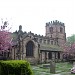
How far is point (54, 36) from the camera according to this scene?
71.1 metres

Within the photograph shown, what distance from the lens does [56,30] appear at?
232 ft

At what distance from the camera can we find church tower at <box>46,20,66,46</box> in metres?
70.6

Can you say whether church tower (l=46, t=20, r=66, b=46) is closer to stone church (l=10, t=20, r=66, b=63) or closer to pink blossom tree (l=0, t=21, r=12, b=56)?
stone church (l=10, t=20, r=66, b=63)

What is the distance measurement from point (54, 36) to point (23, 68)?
2326 inches

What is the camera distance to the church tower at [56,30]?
70.6 meters

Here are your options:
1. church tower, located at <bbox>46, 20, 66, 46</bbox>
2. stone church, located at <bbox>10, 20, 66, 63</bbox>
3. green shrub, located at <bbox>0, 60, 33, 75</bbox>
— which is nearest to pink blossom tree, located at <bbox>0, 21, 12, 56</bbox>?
green shrub, located at <bbox>0, 60, 33, 75</bbox>

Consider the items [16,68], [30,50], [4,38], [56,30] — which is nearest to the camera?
[16,68]

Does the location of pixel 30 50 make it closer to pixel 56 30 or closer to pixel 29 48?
pixel 29 48

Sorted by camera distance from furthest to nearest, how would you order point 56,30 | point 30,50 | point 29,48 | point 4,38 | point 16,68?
point 56,30
point 30,50
point 29,48
point 4,38
point 16,68

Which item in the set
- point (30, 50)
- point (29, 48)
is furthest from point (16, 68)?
point (30, 50)

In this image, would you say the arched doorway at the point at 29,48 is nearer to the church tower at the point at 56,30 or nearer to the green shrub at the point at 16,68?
the church tower at the point at 56,30

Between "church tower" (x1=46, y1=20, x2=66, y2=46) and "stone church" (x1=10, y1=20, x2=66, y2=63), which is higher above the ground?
"church tower" (x1=46, y1=20, x2=66, y2=46)

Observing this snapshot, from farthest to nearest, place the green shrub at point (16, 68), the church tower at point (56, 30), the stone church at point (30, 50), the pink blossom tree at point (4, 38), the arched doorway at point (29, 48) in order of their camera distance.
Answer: the church tower at point (56, 30), the arched doorway at point (29, 48), the stone church at point (30, 50), the pink blossom tree at point (4, 38), the green shrub at point (16, 68)

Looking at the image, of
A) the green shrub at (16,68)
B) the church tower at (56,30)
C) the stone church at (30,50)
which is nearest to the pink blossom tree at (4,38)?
the green shrub at (16,68)
